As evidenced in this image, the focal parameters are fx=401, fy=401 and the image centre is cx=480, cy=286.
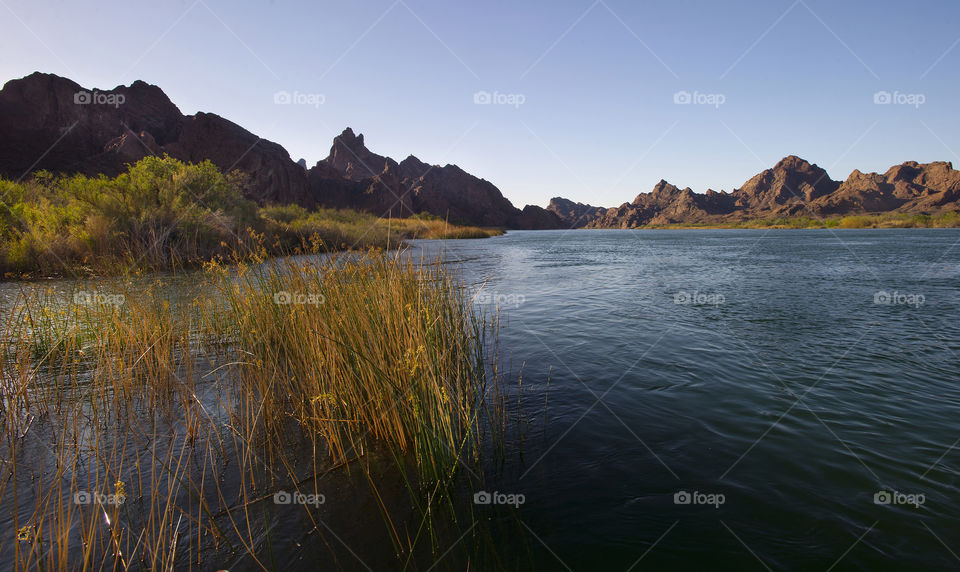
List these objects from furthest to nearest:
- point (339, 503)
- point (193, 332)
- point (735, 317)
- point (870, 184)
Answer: point (870, 184), point (735, 317), point (193, 332), point (339, 503)

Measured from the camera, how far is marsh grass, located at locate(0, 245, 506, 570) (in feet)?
8.43

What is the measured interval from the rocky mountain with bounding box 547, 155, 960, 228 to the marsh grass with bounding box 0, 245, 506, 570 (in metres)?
145

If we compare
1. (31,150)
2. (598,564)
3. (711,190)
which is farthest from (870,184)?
(31,150)

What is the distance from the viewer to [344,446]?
12.6 feet

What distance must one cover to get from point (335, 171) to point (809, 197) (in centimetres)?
16562

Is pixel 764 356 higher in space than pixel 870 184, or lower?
lower

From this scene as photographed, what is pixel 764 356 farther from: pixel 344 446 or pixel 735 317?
Result: pixel 344 446

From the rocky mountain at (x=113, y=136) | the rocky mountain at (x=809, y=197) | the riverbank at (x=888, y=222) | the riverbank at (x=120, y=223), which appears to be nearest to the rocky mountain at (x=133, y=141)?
the rocky mountain at (x=113, y=136)

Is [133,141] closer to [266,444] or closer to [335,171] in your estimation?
[335,171]

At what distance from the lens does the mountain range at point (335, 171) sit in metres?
54.1

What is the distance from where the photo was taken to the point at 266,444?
380 cm

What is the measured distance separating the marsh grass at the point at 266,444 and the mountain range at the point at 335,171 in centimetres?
→ 149

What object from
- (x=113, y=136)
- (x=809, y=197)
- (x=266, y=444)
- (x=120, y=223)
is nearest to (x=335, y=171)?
(x=113, y=136)

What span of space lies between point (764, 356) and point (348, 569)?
22.2 ft
